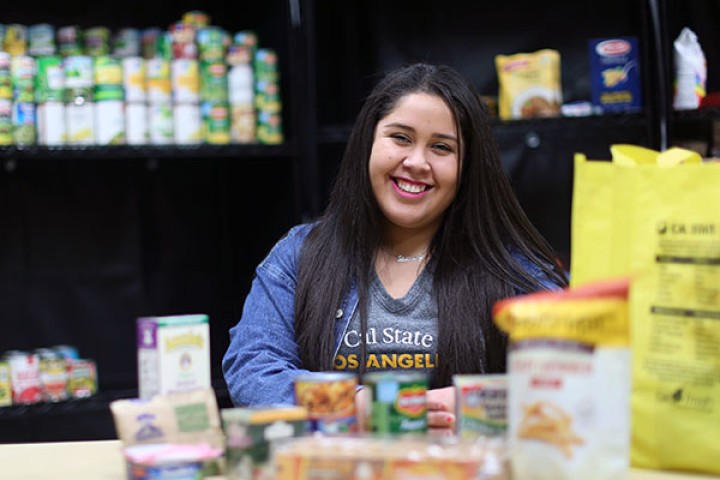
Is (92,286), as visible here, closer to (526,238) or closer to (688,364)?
A: (526,238)

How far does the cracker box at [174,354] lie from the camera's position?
133 cm

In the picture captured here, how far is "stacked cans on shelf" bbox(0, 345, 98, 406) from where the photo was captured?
119 inches

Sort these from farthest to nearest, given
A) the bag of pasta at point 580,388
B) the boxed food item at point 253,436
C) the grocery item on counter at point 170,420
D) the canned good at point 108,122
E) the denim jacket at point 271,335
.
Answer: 1. the canned good at point 108,122
2. the denim jacket at point 271,335
3. the grocery item on counter at point 170,420
4. the boxed food item at point 253,436
5. the bag of pasta at point 580,388

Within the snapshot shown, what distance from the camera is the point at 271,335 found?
6.87ft

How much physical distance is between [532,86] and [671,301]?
2011 mm

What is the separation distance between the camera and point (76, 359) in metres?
3.21

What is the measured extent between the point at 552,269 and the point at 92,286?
1.79 m

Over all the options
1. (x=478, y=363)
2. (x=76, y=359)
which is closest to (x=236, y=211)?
(x=76, y=359)

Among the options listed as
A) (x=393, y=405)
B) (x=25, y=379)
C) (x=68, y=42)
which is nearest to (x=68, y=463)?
Result: (x=393, y=405)

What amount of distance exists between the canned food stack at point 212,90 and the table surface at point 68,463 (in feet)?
5.66

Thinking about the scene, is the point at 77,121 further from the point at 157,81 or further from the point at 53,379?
the point at 53,379

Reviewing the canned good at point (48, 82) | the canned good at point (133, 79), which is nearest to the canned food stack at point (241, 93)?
the canned good at point (133, 79)

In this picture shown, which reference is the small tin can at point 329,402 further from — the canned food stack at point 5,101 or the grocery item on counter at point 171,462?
the canned food stack at point 5,101

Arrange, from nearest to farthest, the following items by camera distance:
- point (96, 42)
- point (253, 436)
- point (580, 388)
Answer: point (580, 388) → point (253, 436) → point (96, 42)
